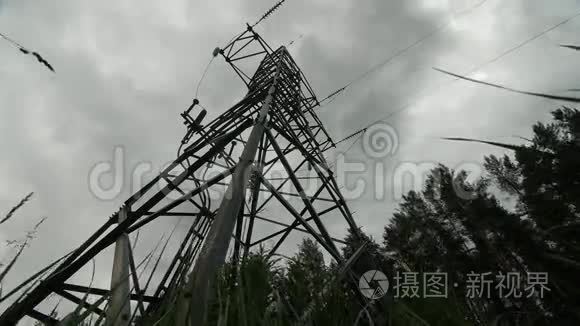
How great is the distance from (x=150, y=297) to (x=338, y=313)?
2.35m

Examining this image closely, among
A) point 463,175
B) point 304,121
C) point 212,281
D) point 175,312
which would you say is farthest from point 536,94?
point 463,175

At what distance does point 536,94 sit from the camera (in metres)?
0.52

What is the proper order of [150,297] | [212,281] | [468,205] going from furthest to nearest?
[468,205]
[150,297]
[212,281]

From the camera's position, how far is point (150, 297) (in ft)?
8.38

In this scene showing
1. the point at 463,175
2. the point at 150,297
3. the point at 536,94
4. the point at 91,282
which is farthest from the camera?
the point at 463,175

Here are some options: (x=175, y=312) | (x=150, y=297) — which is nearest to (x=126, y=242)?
(x=150, y=297)

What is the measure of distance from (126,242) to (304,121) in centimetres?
294

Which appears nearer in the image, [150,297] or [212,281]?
[212,281]

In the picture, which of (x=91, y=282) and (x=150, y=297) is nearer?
(x=91, y=282)

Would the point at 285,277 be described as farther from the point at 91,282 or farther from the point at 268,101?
the point at 268,101

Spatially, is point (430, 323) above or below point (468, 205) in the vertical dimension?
below

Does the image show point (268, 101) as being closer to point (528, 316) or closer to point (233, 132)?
point (233, 132)

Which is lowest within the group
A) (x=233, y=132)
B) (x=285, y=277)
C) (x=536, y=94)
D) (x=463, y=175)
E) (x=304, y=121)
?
(x=285, y=277)

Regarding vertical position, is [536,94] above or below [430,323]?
above
